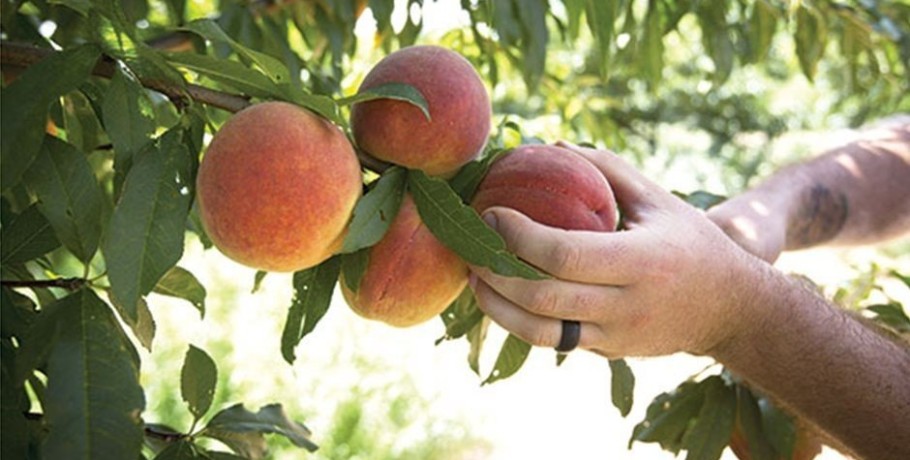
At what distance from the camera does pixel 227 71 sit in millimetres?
745

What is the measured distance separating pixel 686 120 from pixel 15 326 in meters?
6.40

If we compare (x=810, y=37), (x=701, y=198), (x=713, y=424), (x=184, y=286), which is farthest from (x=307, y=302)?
(x=810, y=37)

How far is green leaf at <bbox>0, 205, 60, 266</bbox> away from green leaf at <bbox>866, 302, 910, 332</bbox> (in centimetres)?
93

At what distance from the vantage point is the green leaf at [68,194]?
2.27 feet

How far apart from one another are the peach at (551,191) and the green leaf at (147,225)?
0.25 m

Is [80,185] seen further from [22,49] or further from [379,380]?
[379,380]

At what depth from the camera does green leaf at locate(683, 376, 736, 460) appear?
1026mm

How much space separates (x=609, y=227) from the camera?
833 mm

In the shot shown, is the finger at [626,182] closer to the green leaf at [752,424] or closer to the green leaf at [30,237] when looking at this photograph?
the green leaf at [752,424]

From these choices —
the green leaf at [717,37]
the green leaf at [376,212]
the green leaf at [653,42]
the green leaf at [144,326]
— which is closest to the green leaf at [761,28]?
A: the green leaf at [717,37]

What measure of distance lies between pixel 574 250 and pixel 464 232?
9 centimetres

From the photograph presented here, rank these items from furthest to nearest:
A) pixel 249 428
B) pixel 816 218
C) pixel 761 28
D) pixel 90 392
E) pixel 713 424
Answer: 1. pixel 816 218
2. pixel 761 28
3. pixel 713 424
4. pixel 249 428
5. pixel 90 392

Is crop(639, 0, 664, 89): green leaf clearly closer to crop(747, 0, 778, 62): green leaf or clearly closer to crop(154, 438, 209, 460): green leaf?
crop(747, 0, 778, 62): green leaf

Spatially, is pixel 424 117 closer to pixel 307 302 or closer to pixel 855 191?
pixel 307 302
